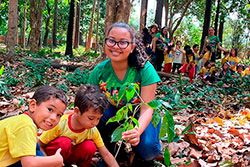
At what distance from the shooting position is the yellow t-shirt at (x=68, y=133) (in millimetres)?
2150

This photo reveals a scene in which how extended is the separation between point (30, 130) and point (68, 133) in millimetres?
576

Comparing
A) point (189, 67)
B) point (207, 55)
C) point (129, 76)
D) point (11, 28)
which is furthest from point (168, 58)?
point (129, 76)

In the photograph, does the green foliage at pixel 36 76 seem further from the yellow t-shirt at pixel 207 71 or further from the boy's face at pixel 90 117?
the yellow t-shirt at pixel 207 71

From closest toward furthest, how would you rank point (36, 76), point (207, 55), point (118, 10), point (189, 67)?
point (36, 76), point (118, 10), point (189, 67), point (207, 55)

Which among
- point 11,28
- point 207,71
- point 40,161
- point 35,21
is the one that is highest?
point 35,21

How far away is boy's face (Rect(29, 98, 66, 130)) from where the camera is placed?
69.4 inches

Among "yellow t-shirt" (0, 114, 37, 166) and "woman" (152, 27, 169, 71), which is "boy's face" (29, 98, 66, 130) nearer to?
"yellow t-shirt" (0, 114, 37, 166)

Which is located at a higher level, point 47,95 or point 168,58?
point 168,58

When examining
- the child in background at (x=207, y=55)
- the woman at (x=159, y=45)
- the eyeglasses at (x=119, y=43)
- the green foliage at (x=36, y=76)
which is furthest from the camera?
the child in background at (x=207, y=55)

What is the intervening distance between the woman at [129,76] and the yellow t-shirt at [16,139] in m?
0.86

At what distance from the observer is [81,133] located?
2.21 m

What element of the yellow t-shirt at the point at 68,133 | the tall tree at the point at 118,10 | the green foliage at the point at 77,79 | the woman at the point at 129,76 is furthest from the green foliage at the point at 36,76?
the yellow t-shirt at the point at 68,133

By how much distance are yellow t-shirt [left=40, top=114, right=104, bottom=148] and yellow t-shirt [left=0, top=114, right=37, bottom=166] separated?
47cm

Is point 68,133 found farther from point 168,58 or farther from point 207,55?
point 207,55
